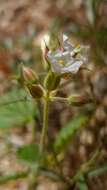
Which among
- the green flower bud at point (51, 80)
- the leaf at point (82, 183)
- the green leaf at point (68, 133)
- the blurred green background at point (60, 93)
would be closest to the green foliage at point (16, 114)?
the blurred green background at point (60, 93)

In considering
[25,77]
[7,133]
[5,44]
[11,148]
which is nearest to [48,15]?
[5,44]

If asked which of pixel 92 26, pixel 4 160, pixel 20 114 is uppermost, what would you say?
pixel 92 26

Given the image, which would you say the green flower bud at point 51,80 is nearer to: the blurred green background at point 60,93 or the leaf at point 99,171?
the blurred green background at point 60,93

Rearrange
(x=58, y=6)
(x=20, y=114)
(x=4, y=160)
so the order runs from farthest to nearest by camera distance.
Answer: (x=58, y=6)
(x=4, y=160)
(x=20, y=114)

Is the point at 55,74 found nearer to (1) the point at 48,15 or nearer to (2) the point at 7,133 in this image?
(2) the point at 7,133

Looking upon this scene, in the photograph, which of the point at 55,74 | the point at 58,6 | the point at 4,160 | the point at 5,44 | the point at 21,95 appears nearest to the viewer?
the point at 55,74
